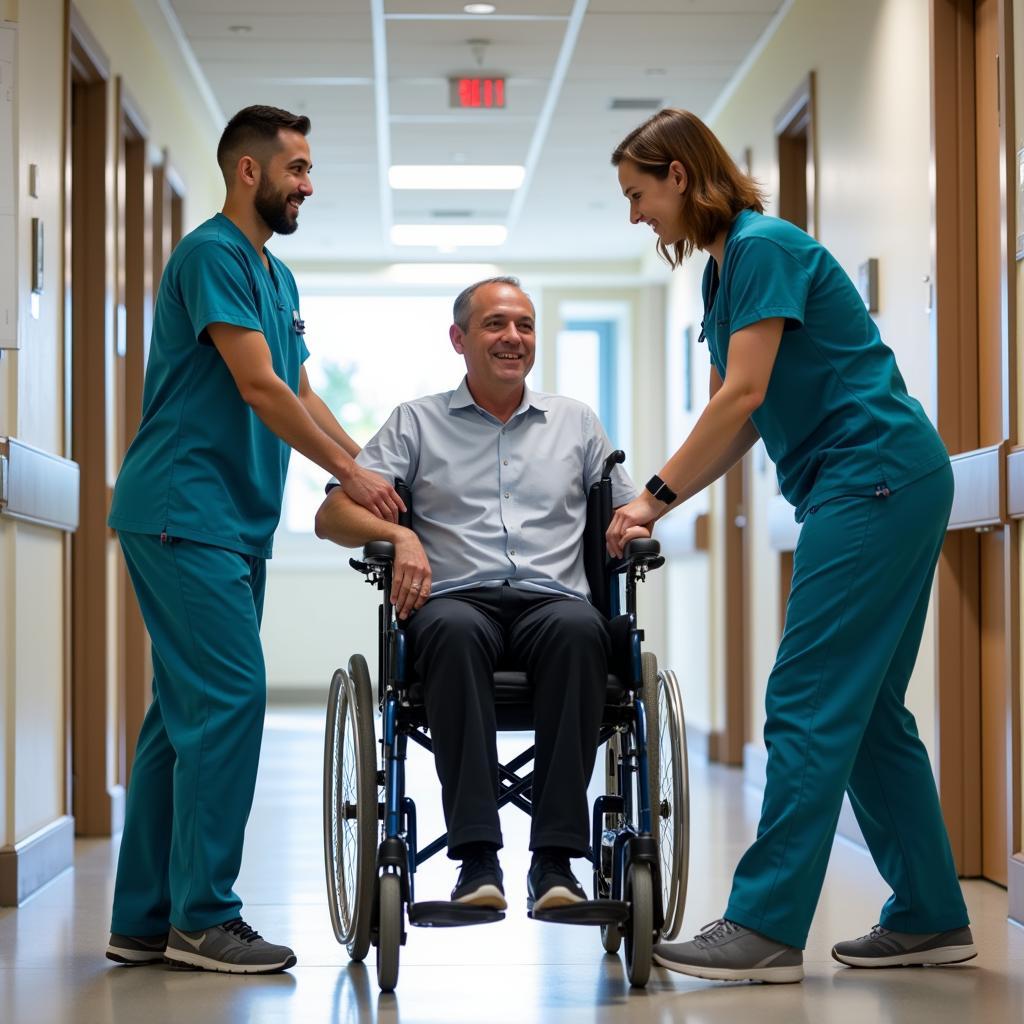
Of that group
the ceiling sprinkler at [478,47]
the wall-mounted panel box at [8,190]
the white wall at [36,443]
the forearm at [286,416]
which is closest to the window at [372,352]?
the ceiling sprinkler at [478,47]

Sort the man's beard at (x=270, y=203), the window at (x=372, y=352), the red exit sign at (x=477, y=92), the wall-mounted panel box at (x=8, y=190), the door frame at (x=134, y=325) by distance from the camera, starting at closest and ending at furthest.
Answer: the man's beard at (x=270, y=203) → the wall-mounted panel box at (x=8, y=190) → the door frame at (x=134, y=325) → the red exit sign at (x=477, y=92) → the window at (x=372, y=352)

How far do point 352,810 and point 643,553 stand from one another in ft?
2.14

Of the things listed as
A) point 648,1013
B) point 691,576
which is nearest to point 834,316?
point 648,1013

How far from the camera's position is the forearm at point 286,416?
2.60 m

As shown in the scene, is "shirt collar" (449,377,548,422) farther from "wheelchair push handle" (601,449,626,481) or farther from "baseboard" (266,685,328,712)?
"baseboard" (266,685,328,712)

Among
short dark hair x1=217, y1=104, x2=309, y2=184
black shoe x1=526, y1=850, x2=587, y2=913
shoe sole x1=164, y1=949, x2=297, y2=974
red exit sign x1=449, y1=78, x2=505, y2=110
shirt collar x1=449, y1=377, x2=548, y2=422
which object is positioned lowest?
shoe sole x1=164, y1=949, x2=297, y2=974

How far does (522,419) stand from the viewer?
295 centimetres

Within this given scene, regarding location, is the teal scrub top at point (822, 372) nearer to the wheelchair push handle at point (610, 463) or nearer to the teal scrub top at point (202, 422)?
the wheelchair push handle at point (610, 463)

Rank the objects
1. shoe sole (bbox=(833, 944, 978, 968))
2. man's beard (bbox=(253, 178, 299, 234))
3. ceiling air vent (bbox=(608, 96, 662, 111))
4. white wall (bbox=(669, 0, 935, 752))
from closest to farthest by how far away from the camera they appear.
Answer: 1. shoe sole (bbox=(833, 944, 978, 968))
2. man's beard (bbox=(253, 178, 299, 234))
3. white wall (bbox=(669, 0, 935, 752))
4. ceiling air vent (bbox=(608, 96, 662, 111))

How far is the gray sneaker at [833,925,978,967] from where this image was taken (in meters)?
2.66

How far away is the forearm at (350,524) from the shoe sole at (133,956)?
0.80 m

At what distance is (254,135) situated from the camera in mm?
2756

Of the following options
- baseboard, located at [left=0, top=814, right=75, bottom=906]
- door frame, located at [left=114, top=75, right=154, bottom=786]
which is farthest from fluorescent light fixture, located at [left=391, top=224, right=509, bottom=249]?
baseboard, located at [left=0, top=814, right=75, bottom=906]

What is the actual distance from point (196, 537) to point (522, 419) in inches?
27.0
